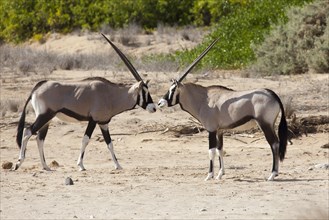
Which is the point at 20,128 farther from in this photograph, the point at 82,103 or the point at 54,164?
the point at 82,103

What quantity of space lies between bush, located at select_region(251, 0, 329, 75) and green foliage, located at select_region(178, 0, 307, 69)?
1.23 m

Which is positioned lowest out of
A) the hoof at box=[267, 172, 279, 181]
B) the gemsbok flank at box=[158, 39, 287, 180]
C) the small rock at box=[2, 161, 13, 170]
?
the small rock at box=[2, 161, 13, 170]

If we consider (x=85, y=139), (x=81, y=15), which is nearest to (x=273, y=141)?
(x=85, y=139)

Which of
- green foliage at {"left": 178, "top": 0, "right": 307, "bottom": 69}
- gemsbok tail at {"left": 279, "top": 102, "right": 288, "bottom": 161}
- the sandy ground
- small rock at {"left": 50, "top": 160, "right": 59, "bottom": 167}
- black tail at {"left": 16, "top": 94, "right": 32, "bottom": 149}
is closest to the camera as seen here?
the sandy ground

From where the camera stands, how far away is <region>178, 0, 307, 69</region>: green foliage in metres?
27.6

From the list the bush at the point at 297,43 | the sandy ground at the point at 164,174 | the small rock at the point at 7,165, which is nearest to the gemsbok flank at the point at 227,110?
the sandy ground at the point at 164,174

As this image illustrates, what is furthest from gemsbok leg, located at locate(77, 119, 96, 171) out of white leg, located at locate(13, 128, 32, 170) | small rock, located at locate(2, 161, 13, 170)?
small rock, located at locate(2, 161, 13, 170)

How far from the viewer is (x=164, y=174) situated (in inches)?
Result: 559

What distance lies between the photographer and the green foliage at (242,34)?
90.7ft

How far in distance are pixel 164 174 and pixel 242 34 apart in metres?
15.1

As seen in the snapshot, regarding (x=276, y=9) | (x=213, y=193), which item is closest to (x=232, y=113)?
(x=213, y=193)

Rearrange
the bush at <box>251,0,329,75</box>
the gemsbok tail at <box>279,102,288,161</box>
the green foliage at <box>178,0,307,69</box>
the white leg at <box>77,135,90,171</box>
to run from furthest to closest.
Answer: the green foliage at <box>178,0,307,69</box> < the bush at <box>251,0,329,75</box> < the white leg at <box>77,135,90,171</box> < the gemsbok tail at <box>279,102,288,161</box>

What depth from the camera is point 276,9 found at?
1147 inches

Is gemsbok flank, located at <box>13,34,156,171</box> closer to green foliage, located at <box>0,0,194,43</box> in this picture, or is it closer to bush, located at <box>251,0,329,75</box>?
bush, located at <box>251,0,329,75</box>
